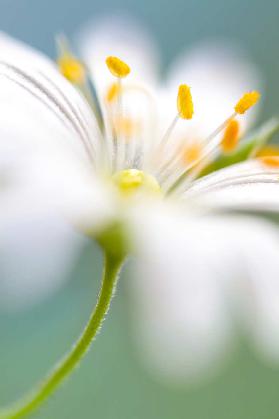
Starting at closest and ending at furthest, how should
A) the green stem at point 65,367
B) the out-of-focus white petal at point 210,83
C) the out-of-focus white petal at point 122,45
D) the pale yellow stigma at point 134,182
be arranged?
1. the green stem at point 65,367
2. the pale yellow stigma at point 134,182
3. the out-of-focus white petal at point 210,83
4. the out-of-focus white petal at point 122,45

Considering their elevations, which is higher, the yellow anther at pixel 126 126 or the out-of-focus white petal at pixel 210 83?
the out-of-focus white petal at pixel 210 83

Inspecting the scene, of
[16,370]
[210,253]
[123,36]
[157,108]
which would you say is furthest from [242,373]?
[210,253]

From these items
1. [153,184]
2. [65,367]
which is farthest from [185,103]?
[65,367]

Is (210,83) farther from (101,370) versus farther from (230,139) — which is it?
(101,370)

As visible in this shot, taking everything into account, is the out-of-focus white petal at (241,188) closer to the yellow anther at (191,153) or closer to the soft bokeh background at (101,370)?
the yellow anther at (191,153)

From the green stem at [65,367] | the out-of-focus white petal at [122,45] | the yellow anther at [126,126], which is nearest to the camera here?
the green stem at [65,367]

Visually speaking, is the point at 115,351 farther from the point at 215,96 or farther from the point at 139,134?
the point at 139,134

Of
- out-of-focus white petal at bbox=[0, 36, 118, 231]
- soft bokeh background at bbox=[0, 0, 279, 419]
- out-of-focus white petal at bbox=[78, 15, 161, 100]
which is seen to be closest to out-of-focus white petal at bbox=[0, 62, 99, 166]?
out-of-focus white petal at bbox=[0, 36, 118, 231]

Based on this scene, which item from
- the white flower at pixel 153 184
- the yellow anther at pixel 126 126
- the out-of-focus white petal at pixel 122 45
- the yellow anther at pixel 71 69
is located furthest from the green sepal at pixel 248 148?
the out-of-focus white petal at pixel 122 45
